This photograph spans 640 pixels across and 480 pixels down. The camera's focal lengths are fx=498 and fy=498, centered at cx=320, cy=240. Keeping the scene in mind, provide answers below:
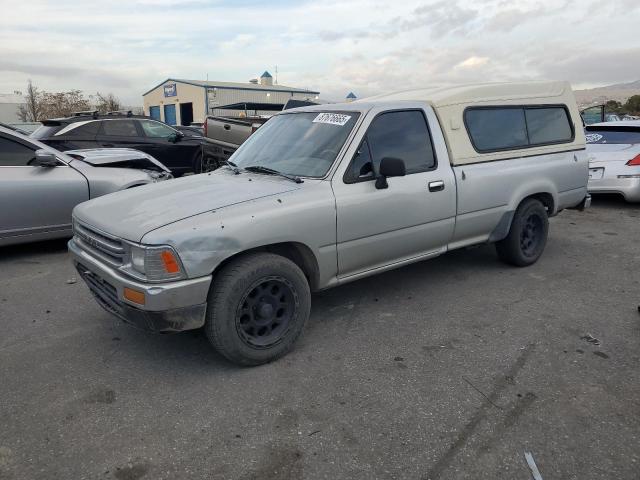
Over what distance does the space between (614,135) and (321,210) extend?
25.2 ft

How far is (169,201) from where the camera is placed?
3428mm

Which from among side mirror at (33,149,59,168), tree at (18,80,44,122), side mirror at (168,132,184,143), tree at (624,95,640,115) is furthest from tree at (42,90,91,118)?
tree at (624,95,640,115)

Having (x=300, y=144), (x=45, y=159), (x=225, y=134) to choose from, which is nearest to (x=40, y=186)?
(x=45, y=159)

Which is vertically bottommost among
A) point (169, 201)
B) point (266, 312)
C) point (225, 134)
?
point (266, 312)

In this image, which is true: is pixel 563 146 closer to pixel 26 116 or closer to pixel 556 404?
pixel 556 404

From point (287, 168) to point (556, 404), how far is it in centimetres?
247

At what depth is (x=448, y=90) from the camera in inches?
188

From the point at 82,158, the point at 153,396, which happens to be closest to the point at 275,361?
the point at 153,396

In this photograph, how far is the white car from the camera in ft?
27.3

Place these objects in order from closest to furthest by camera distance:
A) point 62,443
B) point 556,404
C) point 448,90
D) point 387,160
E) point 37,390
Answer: point 62,443
point 556,404
point 37,390
point 387,160
point 448,90

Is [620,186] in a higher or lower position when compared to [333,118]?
lower

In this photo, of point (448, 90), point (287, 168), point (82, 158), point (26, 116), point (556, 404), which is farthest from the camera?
point (26, 116)

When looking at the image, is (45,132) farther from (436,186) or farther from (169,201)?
(436,186)

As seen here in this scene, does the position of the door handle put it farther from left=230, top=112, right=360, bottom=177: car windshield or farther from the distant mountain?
the distant mountain
